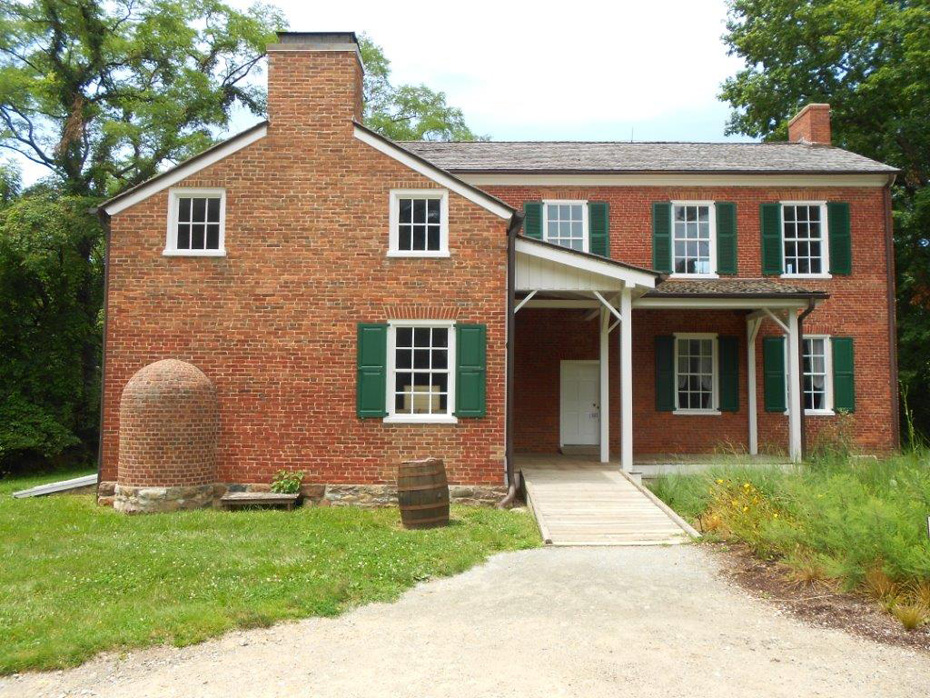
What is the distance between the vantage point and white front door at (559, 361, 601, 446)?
16.5m

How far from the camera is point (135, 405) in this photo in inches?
448

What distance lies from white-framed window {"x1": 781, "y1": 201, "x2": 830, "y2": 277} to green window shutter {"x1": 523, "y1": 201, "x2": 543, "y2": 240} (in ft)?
17.9

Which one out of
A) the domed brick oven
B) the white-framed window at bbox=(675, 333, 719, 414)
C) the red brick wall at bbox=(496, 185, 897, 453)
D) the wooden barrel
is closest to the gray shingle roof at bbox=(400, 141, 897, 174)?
the red brick wall at bbox=(496, 185, 897, 453)

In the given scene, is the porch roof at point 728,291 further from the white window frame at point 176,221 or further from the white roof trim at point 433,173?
the white window frame at point 176,221

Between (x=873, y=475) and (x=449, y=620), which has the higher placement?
(x=873, y=475)

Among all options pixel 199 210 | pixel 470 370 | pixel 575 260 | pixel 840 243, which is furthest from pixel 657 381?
pixel 199 210

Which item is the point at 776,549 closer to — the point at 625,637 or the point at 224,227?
the point at 625,637

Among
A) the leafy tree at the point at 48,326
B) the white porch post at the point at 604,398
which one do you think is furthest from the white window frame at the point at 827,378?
the leafy tree at the point at 48,326

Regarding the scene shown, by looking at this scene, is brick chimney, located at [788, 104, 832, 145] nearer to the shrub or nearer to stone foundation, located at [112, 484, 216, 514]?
the shrub

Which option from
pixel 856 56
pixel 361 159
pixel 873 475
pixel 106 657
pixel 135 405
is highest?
pixel 856 56

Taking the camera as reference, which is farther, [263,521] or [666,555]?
[263,521]

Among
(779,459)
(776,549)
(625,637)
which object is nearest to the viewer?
(625,637)

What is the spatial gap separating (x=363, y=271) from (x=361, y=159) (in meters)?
1.92

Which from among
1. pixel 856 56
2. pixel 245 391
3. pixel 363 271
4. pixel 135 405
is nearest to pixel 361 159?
pixel 363 271
